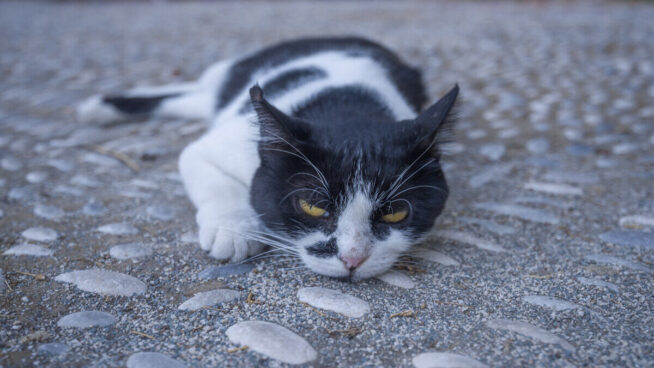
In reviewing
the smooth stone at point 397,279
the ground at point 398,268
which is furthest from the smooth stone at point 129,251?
the smooth stone at point 397,279

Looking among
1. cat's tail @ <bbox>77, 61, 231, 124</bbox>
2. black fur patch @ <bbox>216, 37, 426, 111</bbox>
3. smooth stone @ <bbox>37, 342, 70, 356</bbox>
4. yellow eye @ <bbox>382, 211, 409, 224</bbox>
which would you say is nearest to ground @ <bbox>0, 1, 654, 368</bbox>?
smooth stone @ <bbox>37, 342, 70, 356</bbox>

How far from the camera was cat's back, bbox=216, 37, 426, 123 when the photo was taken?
100 inches

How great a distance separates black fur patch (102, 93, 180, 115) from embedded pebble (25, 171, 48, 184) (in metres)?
1.02

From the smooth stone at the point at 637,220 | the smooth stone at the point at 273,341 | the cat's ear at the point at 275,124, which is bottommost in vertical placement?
the smooth stone at the point at 273,341

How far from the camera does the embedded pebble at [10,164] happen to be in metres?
2.87

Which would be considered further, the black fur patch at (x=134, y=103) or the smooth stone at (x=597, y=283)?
the black fur patch at (x=134, y=103)

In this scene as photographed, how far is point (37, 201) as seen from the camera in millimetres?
2475

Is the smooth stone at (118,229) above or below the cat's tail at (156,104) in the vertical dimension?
below

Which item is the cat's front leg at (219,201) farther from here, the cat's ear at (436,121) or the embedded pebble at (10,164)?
the embedded pebble at (10,164)

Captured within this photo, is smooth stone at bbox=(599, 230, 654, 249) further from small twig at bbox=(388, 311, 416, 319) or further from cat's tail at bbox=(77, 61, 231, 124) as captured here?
cat's tail at bbox=(77, 61, 231, 124)

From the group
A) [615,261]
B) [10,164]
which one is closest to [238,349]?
[615,261]

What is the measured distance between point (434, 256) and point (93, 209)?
165 cm

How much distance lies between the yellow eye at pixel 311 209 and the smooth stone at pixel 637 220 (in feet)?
4.97

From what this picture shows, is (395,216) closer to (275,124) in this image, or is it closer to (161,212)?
(275,124)
